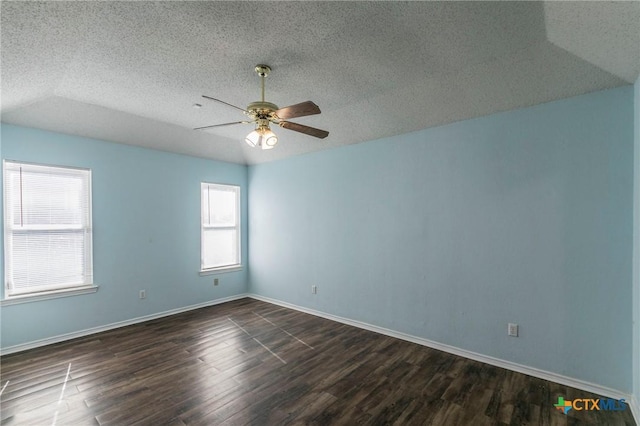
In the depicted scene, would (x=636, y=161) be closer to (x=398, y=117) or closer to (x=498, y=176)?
(x=498, y=176)

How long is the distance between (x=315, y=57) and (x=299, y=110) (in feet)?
Result: 1.77

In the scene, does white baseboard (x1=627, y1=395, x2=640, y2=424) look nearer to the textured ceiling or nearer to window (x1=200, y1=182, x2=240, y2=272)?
the textured ceiling

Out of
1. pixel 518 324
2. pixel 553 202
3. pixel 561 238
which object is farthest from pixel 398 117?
pixel 518 324

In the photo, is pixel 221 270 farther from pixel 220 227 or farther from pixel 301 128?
pixel 301 128

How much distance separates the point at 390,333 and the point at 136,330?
343cm

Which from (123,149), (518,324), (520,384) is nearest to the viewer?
(520,384)

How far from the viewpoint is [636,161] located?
2.27 meters

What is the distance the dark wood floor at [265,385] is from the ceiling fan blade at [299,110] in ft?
7.67

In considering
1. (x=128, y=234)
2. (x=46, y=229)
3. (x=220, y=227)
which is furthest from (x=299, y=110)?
(x=220, y=227)

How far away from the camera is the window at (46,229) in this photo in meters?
3.30

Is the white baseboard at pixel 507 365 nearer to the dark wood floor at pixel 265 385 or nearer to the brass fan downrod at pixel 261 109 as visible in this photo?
the dark wood floor at pixel 265 385

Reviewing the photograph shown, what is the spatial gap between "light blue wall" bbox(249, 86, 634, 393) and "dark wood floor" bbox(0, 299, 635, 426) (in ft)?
1.27

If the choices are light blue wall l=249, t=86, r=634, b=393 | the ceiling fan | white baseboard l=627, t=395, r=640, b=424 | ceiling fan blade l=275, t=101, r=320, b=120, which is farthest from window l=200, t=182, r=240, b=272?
white baseboard l=627, t=395, r=640, b=424

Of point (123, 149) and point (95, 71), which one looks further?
point (123, 149)
